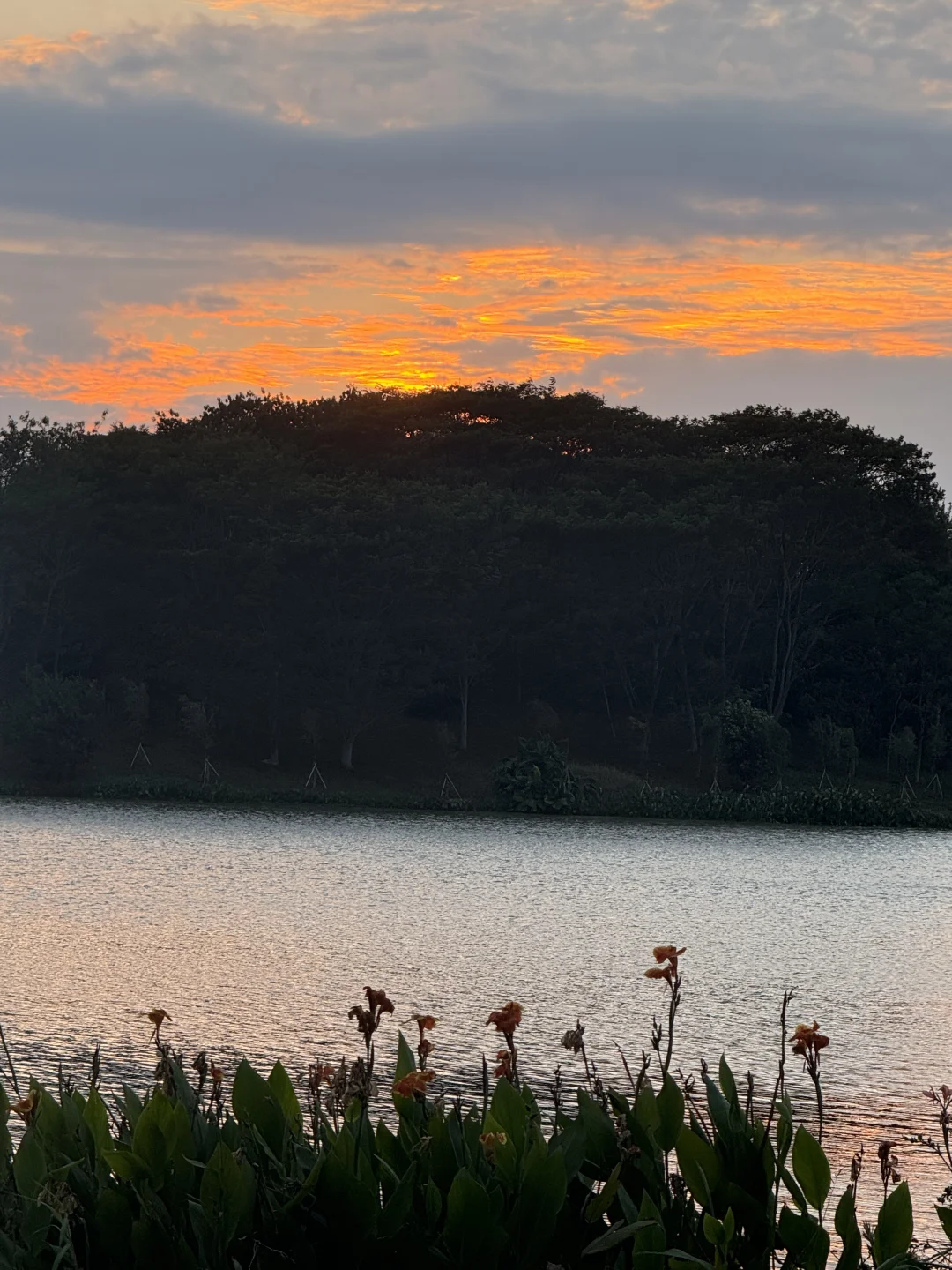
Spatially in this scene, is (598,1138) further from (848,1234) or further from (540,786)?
(540,786)

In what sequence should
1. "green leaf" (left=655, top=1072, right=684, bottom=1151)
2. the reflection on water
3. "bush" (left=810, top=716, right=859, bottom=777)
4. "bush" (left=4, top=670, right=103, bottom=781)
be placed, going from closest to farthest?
"green leaf" (left=655, top=1072, right=684, bottom=1151)
the reflection on water
"bush" (left=4, top=670, right=103, bottom=781)
"bush" (left=810, top=716, right=859, bottom=777)

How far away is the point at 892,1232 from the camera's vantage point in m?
3.88

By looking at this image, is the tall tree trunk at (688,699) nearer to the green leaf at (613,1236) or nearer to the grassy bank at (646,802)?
the grassy bank at (646,802)

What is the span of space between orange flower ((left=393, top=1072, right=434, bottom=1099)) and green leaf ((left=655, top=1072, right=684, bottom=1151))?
0.64 metres

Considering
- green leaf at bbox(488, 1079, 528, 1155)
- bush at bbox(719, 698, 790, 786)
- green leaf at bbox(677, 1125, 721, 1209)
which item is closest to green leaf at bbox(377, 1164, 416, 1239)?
green leaf at bbox(488, 1079, 528, 1155)

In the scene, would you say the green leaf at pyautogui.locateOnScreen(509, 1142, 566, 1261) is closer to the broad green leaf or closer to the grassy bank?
the broad green leaf

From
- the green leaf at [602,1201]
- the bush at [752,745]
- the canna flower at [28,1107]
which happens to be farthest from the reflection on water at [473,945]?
the bush at [752,745]

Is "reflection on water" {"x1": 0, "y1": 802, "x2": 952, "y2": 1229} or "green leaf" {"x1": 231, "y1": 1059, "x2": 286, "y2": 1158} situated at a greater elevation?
"green leaf" {"x1": 231, "y1": 1059, "x2": 286, "y2": 1158}

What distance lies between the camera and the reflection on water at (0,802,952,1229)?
11.3m

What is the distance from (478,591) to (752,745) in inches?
360

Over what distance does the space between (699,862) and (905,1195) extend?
1068 inches

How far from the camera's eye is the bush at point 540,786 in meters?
43.8

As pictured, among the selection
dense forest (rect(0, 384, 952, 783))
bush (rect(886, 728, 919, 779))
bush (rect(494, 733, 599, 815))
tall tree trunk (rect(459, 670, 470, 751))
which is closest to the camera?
bush (rect(494, 733, 599, 815))

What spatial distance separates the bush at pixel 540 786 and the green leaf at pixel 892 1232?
39864 millimetres
